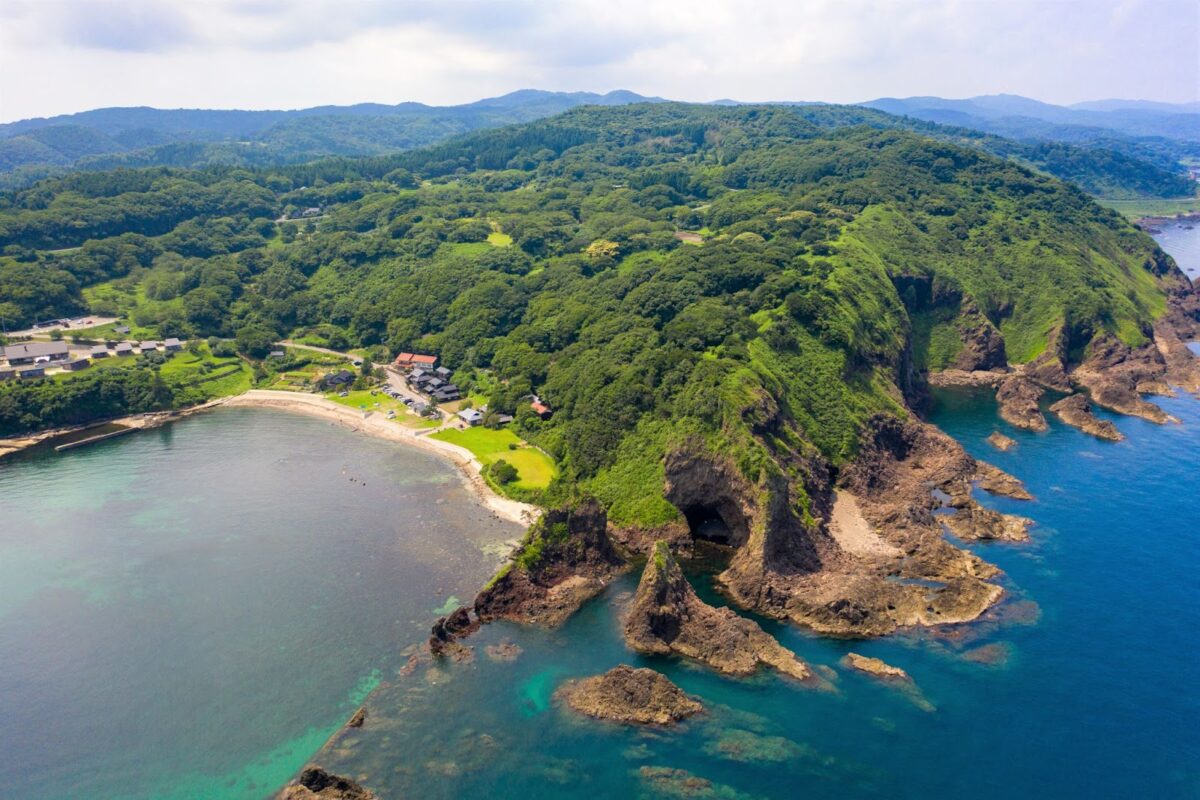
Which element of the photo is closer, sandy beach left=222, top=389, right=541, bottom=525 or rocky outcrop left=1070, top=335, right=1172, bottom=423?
sandy beach left=222, top=389, right=541, bottom=525

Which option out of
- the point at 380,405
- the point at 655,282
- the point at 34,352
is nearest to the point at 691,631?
the point at 655,282

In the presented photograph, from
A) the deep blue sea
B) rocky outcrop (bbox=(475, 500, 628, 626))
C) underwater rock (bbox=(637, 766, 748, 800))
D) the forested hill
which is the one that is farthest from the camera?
the forested hill

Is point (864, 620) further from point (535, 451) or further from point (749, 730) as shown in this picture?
point (535, 451)

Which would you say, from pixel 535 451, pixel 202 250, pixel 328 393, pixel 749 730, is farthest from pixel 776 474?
pixel 202 250

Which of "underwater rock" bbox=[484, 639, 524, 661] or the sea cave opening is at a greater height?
the sea cave opening

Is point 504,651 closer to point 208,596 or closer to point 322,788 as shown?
point 322,788

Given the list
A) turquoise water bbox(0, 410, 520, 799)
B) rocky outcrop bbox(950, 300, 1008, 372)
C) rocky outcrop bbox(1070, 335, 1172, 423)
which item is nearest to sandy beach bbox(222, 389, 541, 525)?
turquoise water bbox(0, 410, 520, 799)

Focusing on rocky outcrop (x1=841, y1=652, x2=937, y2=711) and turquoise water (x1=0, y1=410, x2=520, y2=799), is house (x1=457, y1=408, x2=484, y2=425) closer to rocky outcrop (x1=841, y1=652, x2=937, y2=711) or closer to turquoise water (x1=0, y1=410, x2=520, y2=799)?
turquoise water (x1=0, y1=410, x2=520, y2=799)

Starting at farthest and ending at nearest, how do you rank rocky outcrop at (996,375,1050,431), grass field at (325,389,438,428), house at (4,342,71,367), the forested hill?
house at (4,342,71,367), grass field at (325,389,438,428), rocky outcrop at (996,375,1050,431), the forested hill
